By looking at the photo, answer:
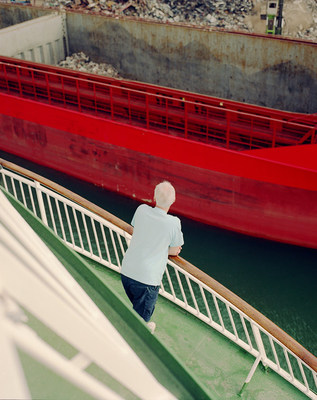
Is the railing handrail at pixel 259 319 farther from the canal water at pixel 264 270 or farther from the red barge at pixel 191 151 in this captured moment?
the red barge at pixel 191 151

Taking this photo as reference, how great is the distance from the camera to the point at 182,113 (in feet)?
31.8

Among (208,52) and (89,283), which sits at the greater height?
(89,283)

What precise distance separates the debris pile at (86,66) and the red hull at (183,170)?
432 cm

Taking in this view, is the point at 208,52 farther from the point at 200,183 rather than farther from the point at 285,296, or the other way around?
the point at 285,296

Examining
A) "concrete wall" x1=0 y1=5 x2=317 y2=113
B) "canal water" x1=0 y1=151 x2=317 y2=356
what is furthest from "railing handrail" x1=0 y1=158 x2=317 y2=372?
"concrete wall" x1=0 y1=5 x2=317 y2=113

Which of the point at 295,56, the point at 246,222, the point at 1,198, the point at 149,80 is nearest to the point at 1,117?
the point at 149,80

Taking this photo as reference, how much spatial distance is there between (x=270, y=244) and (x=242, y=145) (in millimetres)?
2032

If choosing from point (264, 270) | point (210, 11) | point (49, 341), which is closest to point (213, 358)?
point (49, 341)

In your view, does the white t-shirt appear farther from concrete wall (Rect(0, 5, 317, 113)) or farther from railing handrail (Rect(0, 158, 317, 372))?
concrete wall (Rect(0, 5, 317, 113))

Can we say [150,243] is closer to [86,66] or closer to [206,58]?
[206,58]

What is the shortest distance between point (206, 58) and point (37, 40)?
5.09 meters

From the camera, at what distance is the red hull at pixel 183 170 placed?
758 cm

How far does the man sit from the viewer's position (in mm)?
2904

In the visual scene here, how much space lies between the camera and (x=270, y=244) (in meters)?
8.13
